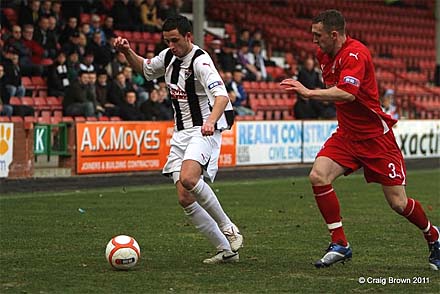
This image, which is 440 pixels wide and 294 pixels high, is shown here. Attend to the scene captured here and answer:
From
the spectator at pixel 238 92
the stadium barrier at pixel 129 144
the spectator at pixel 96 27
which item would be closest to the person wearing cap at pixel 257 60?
the spectator at pixel 238 92

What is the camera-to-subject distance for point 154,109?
21.2 metres

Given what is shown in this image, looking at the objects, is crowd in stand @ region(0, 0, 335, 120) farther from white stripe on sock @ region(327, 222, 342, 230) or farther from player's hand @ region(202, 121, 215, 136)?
white stripe on sock @ region(327, 222, 342, 230)

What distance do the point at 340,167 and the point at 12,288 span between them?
2.84 m

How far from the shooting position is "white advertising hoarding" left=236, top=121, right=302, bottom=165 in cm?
2191

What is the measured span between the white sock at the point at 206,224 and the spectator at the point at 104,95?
40.3 feet

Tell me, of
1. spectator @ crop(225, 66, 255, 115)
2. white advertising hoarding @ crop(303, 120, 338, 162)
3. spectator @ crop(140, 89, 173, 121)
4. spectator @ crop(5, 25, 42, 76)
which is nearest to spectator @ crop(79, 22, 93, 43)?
spectator @ crop(5, 25, 42, 76)

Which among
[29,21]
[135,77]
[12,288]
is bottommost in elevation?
[135,77]

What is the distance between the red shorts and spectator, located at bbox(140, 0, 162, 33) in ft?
54.5

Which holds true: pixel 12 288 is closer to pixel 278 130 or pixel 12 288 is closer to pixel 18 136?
pixel 18 136

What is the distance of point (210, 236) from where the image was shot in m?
8.57

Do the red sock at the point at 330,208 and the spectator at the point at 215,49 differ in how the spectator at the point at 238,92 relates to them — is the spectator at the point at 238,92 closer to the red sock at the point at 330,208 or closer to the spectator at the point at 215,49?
the spectator at the point at 215,49

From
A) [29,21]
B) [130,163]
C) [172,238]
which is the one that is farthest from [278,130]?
[172,238]

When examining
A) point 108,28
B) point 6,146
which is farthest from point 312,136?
→ point 6,146

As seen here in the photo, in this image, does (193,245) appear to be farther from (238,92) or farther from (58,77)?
(238,92)
